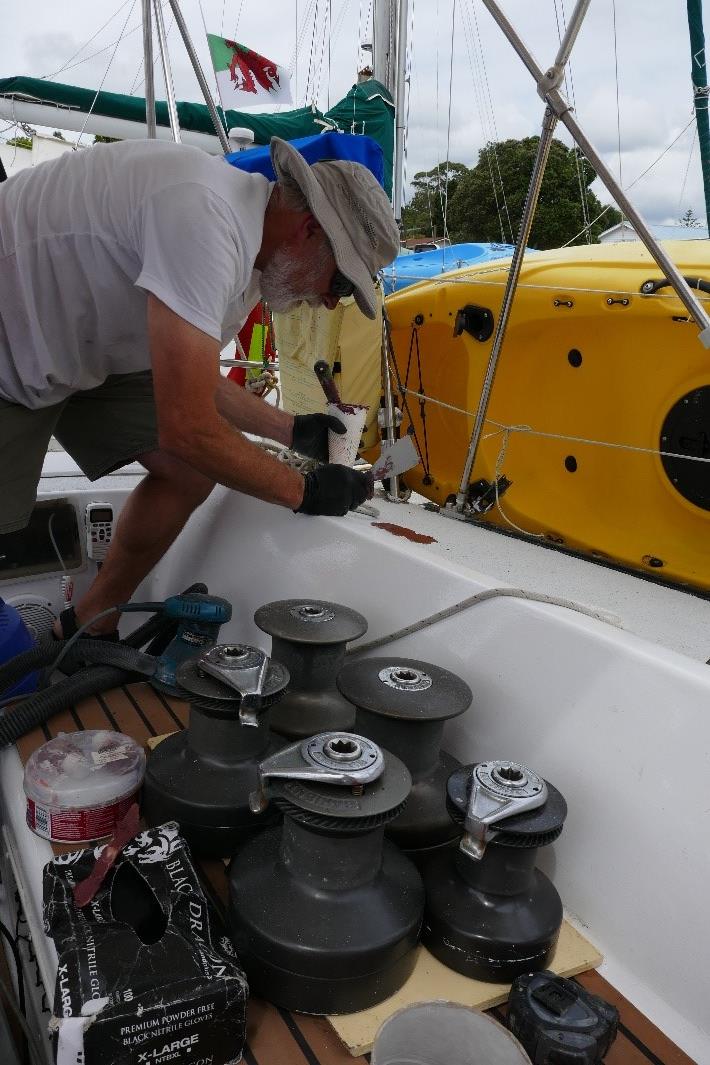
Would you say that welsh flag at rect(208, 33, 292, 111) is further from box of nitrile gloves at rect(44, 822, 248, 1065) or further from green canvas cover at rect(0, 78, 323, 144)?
box of nitrile gloves at rect(44, 822, 248, 1065)

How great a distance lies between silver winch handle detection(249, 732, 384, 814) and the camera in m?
0.88

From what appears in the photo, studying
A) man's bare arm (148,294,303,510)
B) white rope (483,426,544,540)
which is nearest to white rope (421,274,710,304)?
white rope (483,426,544,540)

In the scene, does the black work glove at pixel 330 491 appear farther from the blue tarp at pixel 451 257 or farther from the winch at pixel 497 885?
the blue tarp at pixel 451 257

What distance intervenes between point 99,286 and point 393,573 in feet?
2.47

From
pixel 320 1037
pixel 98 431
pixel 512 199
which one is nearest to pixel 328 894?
pixel 320 1037

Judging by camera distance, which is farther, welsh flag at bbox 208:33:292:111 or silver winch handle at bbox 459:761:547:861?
welsh flag at bbox 208:33:292:111

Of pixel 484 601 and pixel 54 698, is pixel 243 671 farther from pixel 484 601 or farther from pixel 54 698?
pixel 54 698

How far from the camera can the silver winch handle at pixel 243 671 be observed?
3.57 ft

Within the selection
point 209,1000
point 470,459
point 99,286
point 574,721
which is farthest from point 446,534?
point 209,1000

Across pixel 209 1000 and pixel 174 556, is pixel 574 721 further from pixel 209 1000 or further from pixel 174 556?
pixel 174 556

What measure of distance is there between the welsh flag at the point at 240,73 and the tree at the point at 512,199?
14465 mm

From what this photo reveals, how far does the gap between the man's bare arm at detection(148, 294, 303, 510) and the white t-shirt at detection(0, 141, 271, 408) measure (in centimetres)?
3

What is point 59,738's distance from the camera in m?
1.38

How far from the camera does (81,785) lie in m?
1.22
